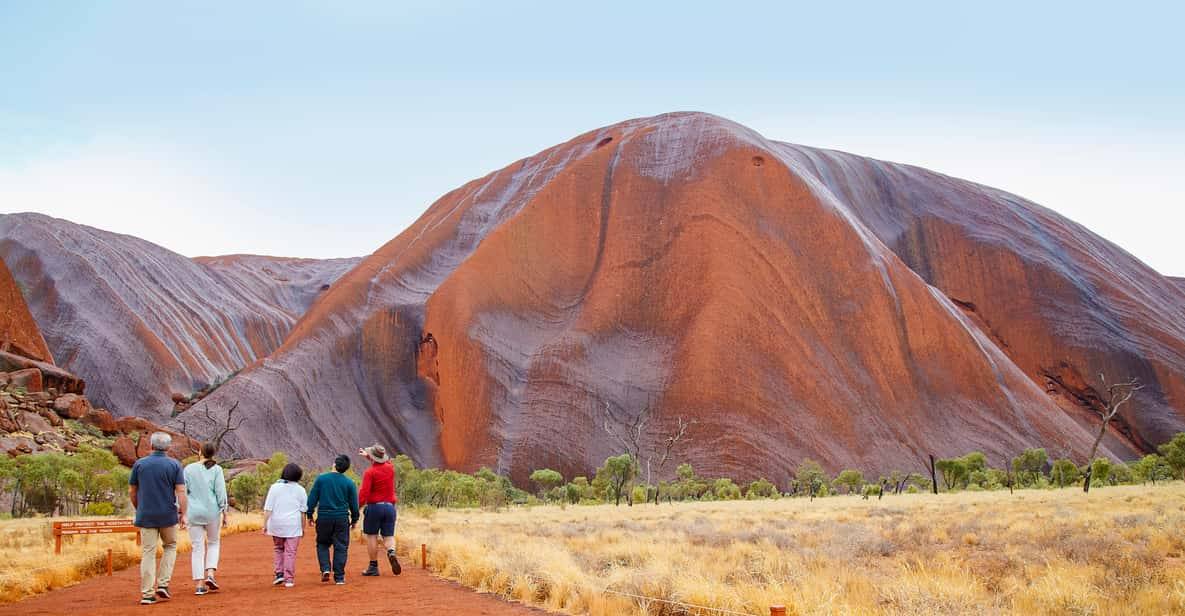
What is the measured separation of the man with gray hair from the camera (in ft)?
32.2

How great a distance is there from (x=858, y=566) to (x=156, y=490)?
8.80 m

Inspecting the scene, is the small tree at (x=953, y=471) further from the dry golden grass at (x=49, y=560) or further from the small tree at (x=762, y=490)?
the dry golden grass at (x=49, y=560)

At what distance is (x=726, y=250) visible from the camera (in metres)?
67.6

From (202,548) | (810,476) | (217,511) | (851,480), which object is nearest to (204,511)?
(217,511)

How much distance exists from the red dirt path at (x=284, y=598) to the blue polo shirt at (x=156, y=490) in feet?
2.93

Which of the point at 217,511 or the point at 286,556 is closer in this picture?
the point at 217,511

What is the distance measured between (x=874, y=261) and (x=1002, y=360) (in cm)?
1236

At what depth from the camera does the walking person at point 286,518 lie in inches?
434

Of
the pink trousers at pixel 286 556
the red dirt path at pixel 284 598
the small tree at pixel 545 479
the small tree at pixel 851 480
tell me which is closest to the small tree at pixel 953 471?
the small tree at pixel 851 480

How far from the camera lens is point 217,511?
11016mm

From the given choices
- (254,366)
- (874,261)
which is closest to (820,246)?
(874,261)

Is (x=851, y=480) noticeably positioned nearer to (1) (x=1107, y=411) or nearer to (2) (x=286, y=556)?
(1) (x=1107, y=411)

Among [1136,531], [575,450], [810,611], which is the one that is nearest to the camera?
[810,611]

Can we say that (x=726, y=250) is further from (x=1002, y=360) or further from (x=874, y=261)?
(x=1002, y=360)
